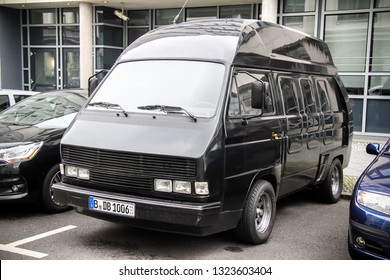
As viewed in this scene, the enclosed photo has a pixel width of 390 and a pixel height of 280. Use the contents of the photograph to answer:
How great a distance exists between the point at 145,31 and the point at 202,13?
258 cm

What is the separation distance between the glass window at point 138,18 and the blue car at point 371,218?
15.2m

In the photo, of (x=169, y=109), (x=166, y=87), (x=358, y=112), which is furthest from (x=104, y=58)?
(x=169, y=109)

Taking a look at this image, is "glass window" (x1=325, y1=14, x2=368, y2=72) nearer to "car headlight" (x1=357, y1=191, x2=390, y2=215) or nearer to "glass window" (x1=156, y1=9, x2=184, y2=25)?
"glass window" (x1=156, y1=9, x2=184, y2=25)

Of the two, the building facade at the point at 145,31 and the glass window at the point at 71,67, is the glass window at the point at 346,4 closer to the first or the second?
the building facade at the point at 145,31

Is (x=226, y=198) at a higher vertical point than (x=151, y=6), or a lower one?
lower

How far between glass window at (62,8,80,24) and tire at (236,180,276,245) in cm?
1555

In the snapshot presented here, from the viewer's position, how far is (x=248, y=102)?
5.22 metres

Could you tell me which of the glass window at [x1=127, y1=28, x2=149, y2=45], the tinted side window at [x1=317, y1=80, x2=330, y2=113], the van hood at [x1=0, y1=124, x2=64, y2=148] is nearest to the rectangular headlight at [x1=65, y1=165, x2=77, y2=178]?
the van hood at [x1=0, y1=124, x2=64, y2=148]

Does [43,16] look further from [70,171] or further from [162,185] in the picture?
[162,185]

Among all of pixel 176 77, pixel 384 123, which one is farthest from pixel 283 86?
pixel 384 123

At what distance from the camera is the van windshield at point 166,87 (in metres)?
4.95

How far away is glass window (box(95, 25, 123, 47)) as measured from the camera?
18.2m

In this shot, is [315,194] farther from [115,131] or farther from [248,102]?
[115,131]

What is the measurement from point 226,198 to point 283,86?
2055mm
